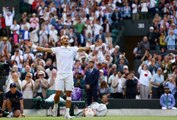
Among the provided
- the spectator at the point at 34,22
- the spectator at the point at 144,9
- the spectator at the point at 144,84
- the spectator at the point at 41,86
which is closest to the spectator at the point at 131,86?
the spectator at the point at 144,84

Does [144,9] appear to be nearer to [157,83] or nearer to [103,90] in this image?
[157,83]

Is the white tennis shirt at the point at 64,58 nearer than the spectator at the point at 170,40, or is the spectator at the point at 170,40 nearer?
the white tennis shirt at the point at 64,58

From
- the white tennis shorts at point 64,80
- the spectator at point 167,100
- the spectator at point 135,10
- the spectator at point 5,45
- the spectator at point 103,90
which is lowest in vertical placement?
the spectator at point 167,100

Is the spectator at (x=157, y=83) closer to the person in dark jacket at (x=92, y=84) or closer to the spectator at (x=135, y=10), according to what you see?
the person in dark jacket at (x=92, y=84)

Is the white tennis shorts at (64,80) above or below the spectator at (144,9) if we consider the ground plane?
below

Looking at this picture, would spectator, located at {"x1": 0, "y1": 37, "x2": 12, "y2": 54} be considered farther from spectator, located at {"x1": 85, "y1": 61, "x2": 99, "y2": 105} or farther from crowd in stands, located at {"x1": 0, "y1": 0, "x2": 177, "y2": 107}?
spectator, located at {"x1": 85, "y1": 61, "x2": 99, "y2": 105}

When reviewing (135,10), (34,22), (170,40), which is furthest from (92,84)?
(135,10)

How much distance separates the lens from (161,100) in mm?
29250

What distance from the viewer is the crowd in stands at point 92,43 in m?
30.2

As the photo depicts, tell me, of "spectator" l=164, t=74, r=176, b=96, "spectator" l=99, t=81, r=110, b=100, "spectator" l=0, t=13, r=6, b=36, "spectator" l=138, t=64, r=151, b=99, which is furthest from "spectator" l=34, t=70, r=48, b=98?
"spectator" l=0, t=13, r=6, b=36

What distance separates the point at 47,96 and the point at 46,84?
1.69 feet

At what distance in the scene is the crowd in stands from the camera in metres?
30.2

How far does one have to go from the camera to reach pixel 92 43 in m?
35.0

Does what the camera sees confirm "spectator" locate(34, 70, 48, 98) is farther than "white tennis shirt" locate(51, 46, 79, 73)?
Yes
